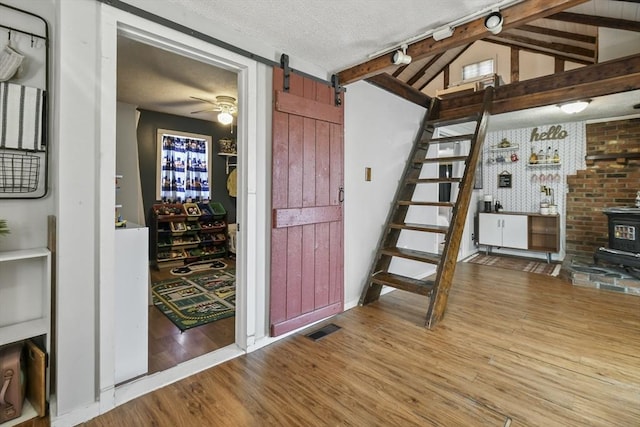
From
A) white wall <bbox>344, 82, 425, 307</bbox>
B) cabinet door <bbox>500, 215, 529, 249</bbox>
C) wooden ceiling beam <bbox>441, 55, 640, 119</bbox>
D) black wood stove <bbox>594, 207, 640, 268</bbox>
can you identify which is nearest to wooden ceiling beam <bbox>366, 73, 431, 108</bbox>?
white wall <bbox>344, 82, 425, 307</bbox>

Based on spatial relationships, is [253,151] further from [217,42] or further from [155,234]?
[155,234]

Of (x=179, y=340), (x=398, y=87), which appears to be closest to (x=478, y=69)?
(x=398, y=87)

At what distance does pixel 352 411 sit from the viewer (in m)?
1.68

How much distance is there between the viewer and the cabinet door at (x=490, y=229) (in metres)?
5.72

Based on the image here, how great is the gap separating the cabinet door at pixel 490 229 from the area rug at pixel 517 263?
289 millimetres

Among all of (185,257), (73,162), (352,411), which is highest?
(73,162)

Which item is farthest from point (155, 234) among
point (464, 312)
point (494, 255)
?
point (494, 255)

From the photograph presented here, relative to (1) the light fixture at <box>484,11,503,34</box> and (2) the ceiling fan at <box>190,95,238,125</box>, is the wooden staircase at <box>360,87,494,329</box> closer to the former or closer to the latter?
(1) the light fixture at <box>484,11,503,34</box>

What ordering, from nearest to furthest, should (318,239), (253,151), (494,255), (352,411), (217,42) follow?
(352,411) < (217,42) < (253,151) < (318,239) < (494,255)

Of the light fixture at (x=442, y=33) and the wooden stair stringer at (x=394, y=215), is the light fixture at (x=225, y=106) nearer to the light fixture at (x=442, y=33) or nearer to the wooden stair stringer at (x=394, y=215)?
the wooden stair stringer at (x=394, y=215)

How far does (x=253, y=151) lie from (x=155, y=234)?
3.40 m

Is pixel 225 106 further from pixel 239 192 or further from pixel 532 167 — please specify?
pixel 532 167

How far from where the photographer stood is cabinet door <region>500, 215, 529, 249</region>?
17.9 feet

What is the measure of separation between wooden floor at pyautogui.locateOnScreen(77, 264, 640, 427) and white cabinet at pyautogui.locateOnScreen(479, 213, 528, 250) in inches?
98.1
